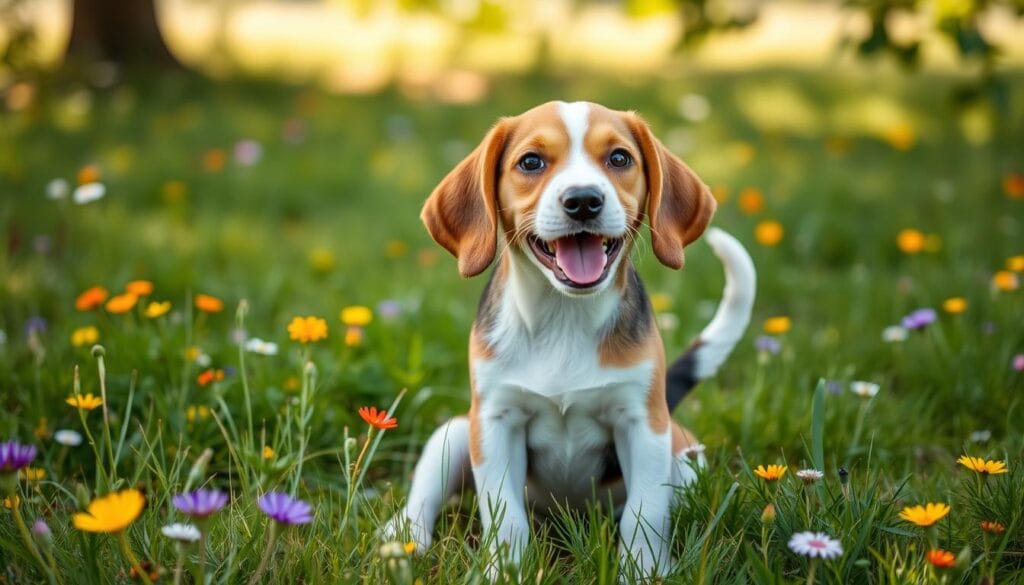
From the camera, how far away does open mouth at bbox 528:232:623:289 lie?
265cm

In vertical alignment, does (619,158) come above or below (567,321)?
above

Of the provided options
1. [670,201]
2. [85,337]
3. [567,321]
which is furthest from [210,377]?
[670,201]

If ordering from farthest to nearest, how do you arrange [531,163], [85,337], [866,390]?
[85,337], [866,390], [531,163]

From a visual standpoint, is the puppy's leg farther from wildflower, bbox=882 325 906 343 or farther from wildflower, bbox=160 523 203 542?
wildflower, bbox=882 325 906 343

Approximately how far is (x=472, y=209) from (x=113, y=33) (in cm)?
778

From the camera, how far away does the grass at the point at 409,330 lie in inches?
97.1

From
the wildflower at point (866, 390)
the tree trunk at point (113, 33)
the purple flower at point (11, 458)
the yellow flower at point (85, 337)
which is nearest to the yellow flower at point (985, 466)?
the wildflower at point (866, 390)

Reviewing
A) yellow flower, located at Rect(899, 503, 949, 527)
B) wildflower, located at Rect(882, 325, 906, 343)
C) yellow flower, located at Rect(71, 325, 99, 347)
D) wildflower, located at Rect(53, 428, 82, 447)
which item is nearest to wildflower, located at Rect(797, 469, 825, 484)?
yellow flower, located at Rect(899, 503, 949, 527)

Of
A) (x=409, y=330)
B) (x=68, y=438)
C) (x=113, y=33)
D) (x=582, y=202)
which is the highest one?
(x=582, y=202)

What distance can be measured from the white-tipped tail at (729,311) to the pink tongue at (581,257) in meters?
0.53

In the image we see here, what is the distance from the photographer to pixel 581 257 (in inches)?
106

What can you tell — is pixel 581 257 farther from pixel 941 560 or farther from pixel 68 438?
pixel 68 438

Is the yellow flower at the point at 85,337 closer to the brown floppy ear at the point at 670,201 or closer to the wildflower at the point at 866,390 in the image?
the brown floppy ear at the point at 670,201

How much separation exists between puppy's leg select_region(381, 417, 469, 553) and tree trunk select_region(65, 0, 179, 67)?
7.50 m
